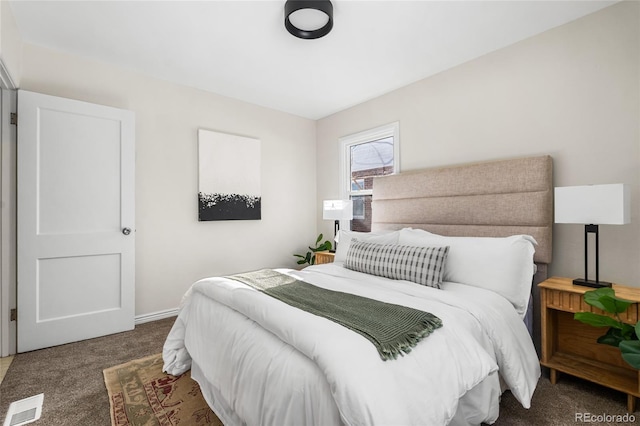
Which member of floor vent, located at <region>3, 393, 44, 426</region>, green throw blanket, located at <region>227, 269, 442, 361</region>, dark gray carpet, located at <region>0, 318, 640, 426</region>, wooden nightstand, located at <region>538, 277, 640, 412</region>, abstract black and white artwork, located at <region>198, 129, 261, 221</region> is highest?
abstract black and white artwork, located at <region>198, 129, 261, 221</region>

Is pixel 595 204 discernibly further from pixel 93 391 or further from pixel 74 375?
pixel 74 375

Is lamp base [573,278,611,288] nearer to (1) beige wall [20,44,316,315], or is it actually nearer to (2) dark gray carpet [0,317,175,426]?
(2) dark gray carpet [0,317,175,426]

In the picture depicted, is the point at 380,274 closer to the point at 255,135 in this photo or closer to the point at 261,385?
the point at 261,385

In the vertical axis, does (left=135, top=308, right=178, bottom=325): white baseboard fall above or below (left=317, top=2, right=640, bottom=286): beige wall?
below

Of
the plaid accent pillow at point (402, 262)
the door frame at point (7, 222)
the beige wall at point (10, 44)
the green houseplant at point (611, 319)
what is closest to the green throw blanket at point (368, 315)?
the plaid accent pillow at point (402, 262)

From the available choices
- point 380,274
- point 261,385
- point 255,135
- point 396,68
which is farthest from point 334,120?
point 261,385

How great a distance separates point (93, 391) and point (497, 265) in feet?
9.06

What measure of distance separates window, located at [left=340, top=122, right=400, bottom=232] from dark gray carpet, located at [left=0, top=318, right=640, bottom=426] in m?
2.35

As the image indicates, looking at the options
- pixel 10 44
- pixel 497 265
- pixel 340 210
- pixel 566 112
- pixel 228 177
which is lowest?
pixel 497 265

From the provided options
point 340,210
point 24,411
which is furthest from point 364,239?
point 24,411

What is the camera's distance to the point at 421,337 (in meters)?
1.32

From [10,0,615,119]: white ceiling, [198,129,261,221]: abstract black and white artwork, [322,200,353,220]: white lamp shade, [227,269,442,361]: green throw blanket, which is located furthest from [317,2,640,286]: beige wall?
[198,129,261,221]: abstract black and white artwork

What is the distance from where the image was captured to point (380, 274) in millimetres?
2373

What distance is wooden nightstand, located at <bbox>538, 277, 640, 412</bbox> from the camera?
5.90 ft
